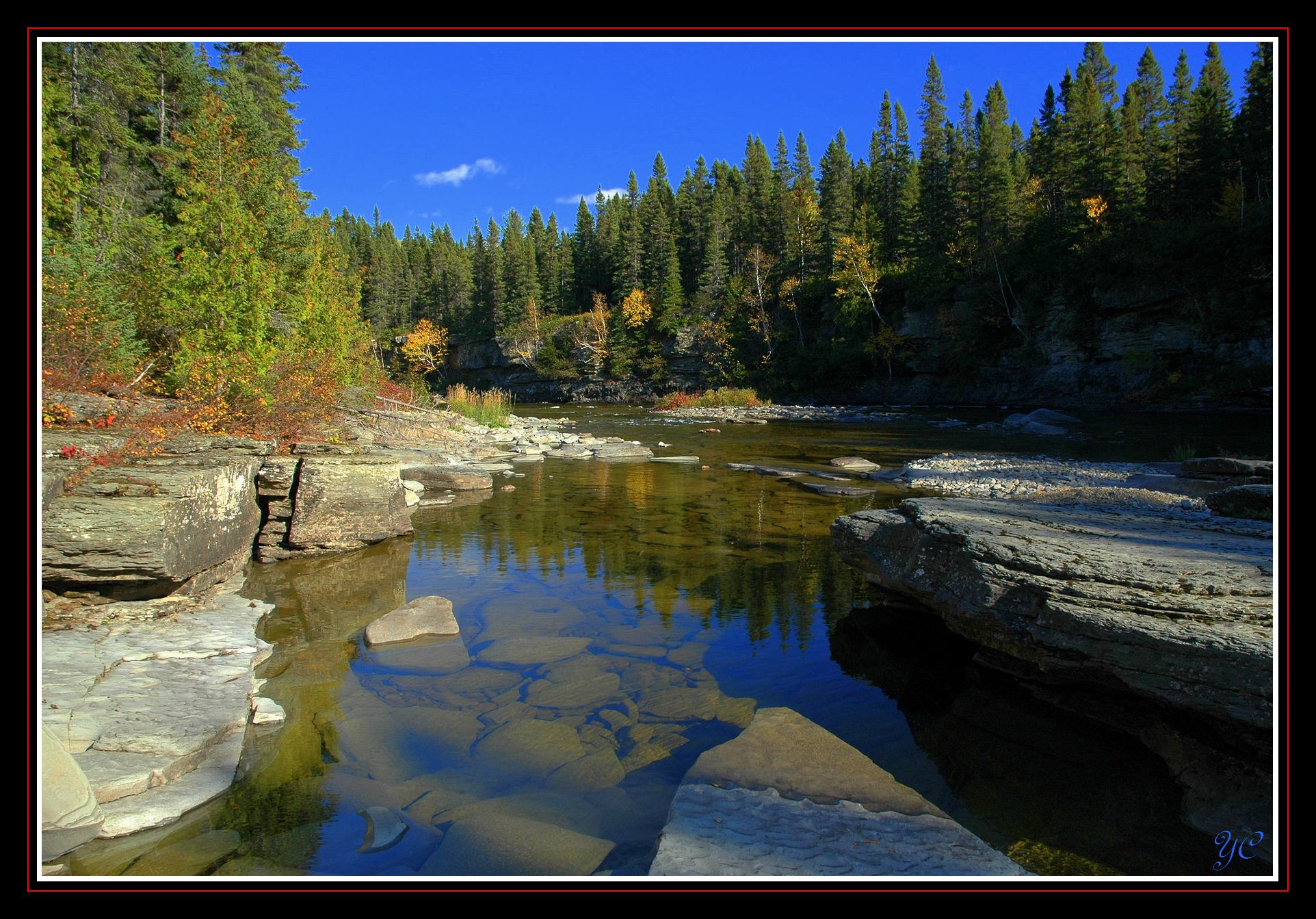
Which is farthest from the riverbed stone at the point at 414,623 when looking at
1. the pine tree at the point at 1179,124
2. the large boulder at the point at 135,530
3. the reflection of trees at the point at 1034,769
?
the pine tree at the point at 1179,124

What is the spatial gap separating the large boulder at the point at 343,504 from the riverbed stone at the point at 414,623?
8.86 feet

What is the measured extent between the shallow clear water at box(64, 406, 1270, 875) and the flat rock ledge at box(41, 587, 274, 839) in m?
0.19

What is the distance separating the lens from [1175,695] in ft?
11.6

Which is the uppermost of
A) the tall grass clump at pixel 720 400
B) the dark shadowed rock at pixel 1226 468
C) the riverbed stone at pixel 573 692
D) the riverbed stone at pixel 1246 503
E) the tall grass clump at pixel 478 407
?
the tall grass clump at pixel 720 400

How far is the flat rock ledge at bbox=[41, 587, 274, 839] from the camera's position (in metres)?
3.44

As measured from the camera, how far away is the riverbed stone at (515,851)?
3205mm

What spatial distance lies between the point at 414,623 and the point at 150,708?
7.72ft

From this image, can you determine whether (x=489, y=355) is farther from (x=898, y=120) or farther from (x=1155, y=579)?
(x=1155, y=579)

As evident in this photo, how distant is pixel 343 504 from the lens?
9.11 m

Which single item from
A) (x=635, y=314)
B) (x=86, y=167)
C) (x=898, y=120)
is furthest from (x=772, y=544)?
(x=898, y=120)

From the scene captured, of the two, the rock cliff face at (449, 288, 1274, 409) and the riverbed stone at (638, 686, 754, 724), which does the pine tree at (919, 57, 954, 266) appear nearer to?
the rock cliff face at (449, 288, 1274, 409)

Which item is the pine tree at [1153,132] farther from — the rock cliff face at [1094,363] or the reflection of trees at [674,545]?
the reflection of trees at [674,545]

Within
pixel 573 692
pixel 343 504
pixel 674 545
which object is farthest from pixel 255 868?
pixel 674 545

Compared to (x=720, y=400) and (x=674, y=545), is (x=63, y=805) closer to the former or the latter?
(x=674, y=545)
